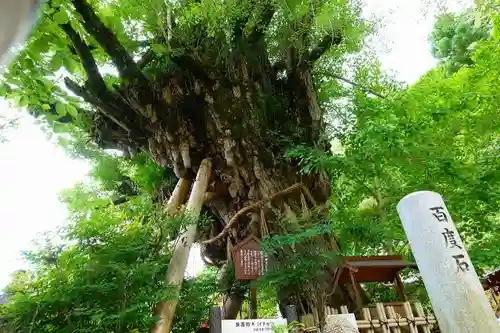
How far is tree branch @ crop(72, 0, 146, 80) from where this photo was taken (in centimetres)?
562

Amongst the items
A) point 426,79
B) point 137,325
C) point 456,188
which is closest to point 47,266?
point 137,325

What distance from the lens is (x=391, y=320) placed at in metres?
4.72

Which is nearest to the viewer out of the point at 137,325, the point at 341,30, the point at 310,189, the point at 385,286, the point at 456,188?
the point at 137,325

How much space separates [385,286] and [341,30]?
4.84 meters

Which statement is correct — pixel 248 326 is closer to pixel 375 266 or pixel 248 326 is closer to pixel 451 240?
pixel 375 266

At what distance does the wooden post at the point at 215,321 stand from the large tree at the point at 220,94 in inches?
78.1

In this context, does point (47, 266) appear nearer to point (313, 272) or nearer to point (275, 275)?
point (275, 275)

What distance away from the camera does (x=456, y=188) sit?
19.0 ft

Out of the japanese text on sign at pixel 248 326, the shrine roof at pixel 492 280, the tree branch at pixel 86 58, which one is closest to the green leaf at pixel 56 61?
the tree branch at pixel 86 58

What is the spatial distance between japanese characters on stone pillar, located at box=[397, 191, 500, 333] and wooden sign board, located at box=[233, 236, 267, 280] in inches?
77.0

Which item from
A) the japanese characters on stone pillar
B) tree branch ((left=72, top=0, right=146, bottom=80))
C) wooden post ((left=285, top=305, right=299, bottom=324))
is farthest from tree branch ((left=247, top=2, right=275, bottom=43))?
wooden post ((left=285, top=305, right=299, bottom=324))

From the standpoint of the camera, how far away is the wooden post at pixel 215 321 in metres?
4.39

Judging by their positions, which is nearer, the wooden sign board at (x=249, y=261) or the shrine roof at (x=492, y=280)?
the wooden sign board at (x=249, y=261)

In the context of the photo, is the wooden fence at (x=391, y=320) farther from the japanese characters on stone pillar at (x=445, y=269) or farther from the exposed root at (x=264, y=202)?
the exposed root at (x=264, y=202)
